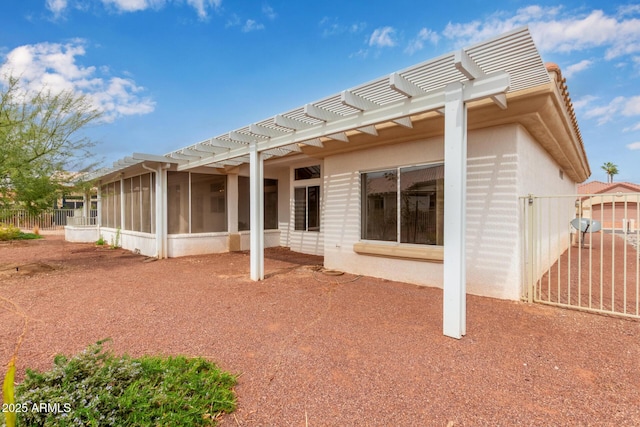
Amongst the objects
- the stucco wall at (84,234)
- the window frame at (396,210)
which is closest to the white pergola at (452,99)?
the window frame at (396,210)

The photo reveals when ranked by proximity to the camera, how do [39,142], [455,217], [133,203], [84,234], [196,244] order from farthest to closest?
[84,234], [133,203], [196,244], [39,142], [455,217]

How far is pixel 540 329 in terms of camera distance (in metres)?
3.99

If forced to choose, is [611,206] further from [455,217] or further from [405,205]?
[455,217]

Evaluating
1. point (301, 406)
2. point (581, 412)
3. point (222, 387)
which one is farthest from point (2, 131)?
point (581, 412)

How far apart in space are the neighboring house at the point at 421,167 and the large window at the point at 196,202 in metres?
0.03

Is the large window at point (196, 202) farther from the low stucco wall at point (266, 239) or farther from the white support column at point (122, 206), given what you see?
the white support column at point (122, 206)

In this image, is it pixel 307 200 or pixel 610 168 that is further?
pixel 610 168

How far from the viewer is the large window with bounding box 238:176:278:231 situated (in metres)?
11.3

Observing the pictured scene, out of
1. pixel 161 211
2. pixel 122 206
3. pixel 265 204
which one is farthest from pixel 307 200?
pixel 122 206

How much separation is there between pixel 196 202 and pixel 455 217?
29.4 ft

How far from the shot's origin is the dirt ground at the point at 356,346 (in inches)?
96.3

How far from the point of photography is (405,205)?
6.40 m

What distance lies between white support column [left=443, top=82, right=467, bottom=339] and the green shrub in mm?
2662

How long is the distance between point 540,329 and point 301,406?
Answer: 11.1 ft
